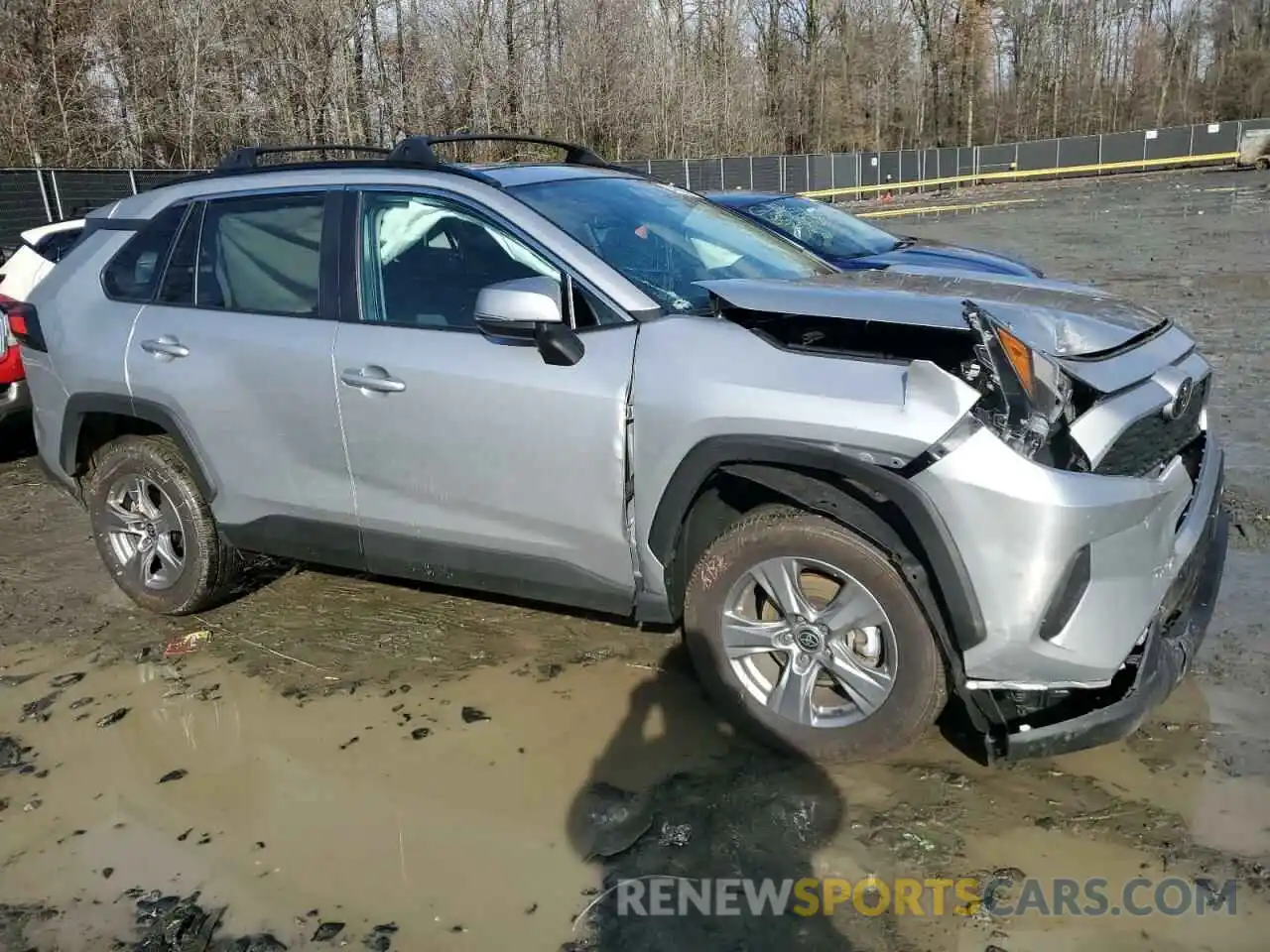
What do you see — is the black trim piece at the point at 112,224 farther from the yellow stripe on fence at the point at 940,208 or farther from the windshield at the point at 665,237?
the yellow stripe on fence at the point at 940,208

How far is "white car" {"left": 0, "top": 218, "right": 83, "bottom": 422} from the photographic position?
694 centimetres

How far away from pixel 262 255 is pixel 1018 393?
297cm

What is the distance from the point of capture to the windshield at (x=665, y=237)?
3482 mm

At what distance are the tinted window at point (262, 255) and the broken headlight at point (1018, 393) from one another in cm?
245

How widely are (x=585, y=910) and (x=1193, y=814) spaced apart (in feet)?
5.66

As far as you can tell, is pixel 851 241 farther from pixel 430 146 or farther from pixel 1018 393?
pixel 1018 393

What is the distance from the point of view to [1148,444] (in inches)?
115

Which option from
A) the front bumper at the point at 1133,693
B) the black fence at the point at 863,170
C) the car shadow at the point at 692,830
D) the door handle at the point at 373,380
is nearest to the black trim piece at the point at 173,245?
the door handle at the point at 373,380

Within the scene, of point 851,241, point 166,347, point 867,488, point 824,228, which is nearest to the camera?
point 867,488

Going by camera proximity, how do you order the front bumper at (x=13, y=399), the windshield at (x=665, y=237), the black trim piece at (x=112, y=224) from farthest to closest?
the front bumper at (x=13, y=399) → the black trim piece at (x=112, y=224) → the windshield at (x=665, y=237)

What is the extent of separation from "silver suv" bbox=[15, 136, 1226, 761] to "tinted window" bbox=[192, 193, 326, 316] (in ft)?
0.05

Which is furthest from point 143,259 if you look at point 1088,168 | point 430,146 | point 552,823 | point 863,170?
point 1088,168

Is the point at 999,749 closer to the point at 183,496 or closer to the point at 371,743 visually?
the point at 371,743

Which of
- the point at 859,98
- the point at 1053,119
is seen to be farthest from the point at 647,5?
the point at 1053,119
